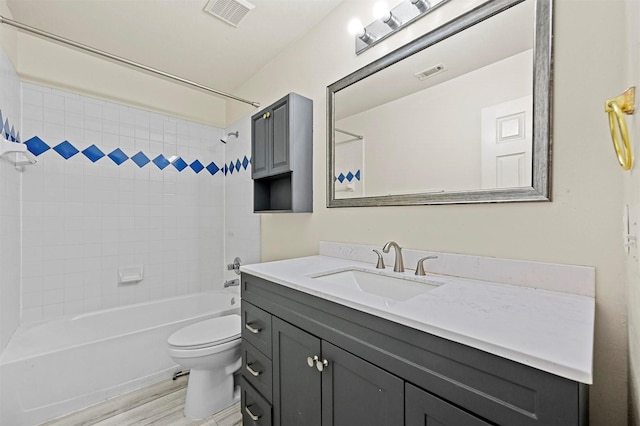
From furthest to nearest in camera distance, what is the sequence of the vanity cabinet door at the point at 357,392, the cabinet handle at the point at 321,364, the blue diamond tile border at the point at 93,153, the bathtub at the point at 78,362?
1. the blue diamond tile border at the point at 93,153
2. the bathtub at the point at 78,362
3. the cabinet handle at the point at 321,364
4. the vanity cabinet door at the point at 357,392

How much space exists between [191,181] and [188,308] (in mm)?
1241

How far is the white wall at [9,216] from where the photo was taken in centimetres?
166

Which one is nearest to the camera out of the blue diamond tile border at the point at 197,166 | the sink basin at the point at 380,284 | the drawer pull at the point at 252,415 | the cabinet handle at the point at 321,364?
Answer: the cabinet handle at the point at 321,364

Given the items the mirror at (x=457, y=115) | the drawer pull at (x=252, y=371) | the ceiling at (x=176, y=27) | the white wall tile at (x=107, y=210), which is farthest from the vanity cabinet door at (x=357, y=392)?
the white wall tile at (x=107, y=210)

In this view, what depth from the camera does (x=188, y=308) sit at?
270 centimetres

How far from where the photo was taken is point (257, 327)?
1337mm

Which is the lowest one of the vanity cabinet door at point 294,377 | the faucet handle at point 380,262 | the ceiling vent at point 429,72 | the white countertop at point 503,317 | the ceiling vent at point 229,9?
the vanity cabinet door at point 294,377

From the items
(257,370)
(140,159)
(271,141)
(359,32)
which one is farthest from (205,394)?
(359,32)

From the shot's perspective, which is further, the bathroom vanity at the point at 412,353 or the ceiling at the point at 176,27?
the ceiling at the point at 176,27

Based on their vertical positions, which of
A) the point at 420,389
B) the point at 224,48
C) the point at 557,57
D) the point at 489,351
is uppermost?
the point at 224,48

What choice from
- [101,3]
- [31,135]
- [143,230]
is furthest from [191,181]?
[101,3]

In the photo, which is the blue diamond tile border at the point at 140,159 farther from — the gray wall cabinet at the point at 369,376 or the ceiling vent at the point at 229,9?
the gray wall cabinet at the point at 369,376

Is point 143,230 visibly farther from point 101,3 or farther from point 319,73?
point 319,73

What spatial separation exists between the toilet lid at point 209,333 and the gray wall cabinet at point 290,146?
2.91ft
